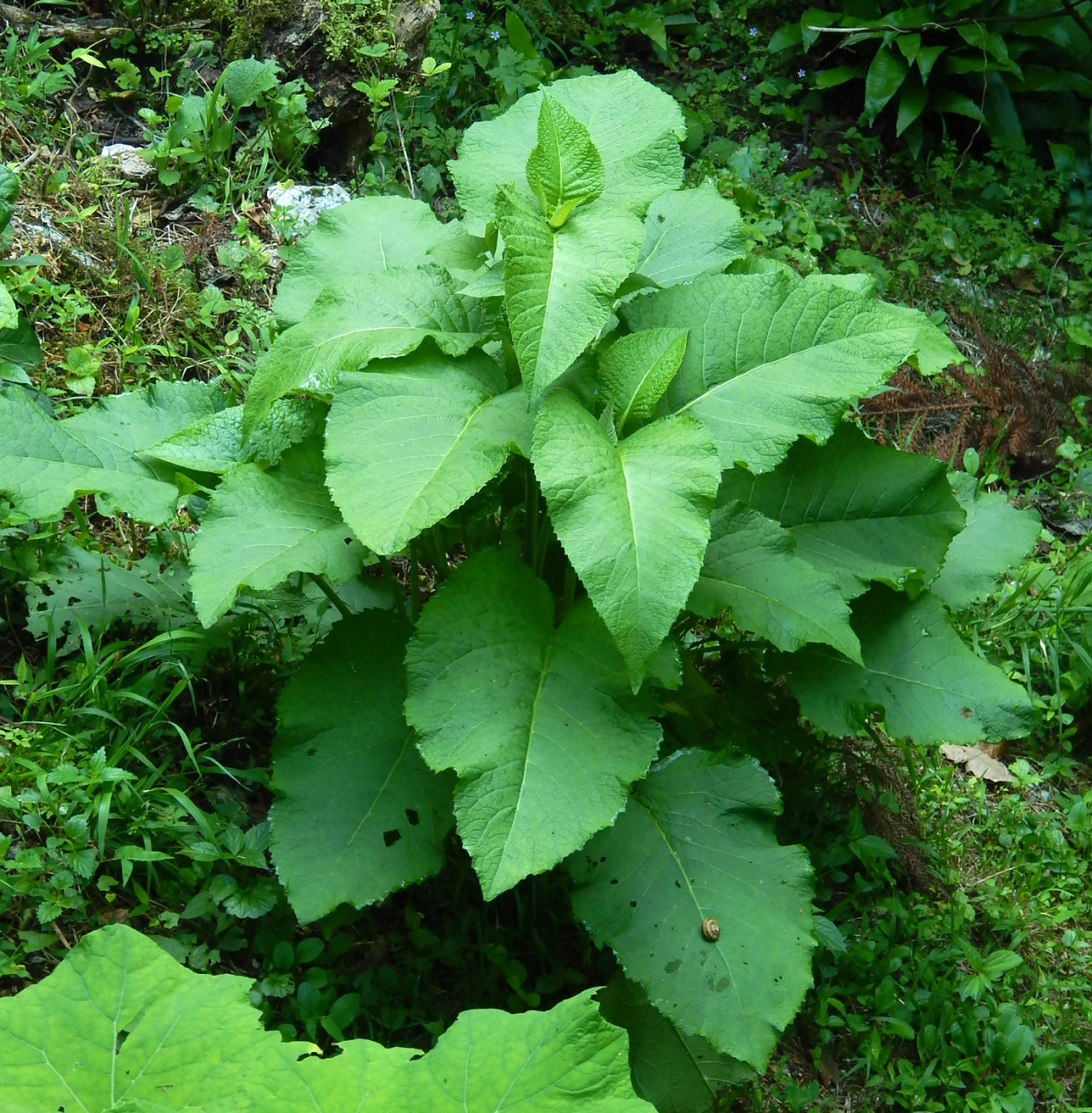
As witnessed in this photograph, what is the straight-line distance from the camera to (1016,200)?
549 centimetres

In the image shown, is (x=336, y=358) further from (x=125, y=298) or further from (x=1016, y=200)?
(x=1016, y=200)

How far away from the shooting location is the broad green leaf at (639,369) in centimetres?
215

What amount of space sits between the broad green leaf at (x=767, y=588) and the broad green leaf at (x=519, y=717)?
30 centimetres

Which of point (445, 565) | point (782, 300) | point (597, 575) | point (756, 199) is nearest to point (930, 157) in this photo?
point (756, 199)

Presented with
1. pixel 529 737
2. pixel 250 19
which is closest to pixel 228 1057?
pixel 529 737

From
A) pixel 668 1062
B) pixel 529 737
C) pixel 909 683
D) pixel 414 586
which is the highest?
pixel 529 737

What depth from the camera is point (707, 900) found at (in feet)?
7.25

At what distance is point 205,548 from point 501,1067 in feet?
4.23

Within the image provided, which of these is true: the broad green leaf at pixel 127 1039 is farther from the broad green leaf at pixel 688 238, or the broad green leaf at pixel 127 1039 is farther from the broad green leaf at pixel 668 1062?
the broad green leaf at pixel 688 238

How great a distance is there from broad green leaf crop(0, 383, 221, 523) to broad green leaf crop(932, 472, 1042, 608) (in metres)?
1.89

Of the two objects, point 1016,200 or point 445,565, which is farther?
point 1016,200

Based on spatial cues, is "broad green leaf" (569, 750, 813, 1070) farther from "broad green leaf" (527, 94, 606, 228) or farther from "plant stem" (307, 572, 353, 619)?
"broad green leaf" (527, 94, 606, 228)

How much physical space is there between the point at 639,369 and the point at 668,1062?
55.3 inches

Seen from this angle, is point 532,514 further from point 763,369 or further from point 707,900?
point 707,900
